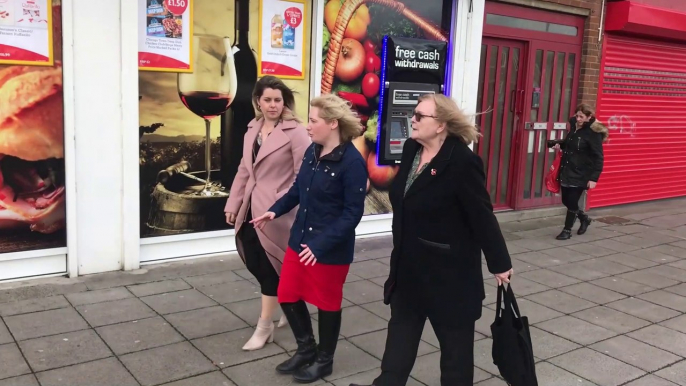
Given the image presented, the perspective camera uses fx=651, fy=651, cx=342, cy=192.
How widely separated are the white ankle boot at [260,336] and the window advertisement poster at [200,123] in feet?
7.14

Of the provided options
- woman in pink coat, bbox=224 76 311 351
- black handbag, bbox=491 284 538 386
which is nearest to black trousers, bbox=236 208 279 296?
woman in pink coat, bbox=224 76 311 351

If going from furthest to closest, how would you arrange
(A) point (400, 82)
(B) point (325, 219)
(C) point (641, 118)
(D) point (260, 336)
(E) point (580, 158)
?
1. (C) point (641, 118)
2. (E) point (580, 158)
3. (A) point (400, 82)
4. (D) point (260, 336)
5. (B) point (325, 219)

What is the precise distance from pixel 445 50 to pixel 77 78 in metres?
4.27

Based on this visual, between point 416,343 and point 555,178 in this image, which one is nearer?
point 416,343

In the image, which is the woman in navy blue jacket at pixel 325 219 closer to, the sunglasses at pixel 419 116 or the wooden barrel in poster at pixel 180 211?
the sunglasses at pixel 419 116

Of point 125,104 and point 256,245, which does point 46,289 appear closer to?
point 125,104

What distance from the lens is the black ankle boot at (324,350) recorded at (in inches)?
147

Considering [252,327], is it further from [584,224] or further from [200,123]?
[584,224]

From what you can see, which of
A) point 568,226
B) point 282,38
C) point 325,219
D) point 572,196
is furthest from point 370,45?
point 325,219

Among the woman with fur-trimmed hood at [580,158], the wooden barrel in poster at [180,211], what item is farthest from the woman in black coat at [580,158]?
the wooden barrel in poster at [180,211]

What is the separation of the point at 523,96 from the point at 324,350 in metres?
6.35

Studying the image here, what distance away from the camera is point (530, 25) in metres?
8.96

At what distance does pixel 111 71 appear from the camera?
5.52 m

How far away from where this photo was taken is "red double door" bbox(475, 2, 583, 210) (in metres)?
8.80
